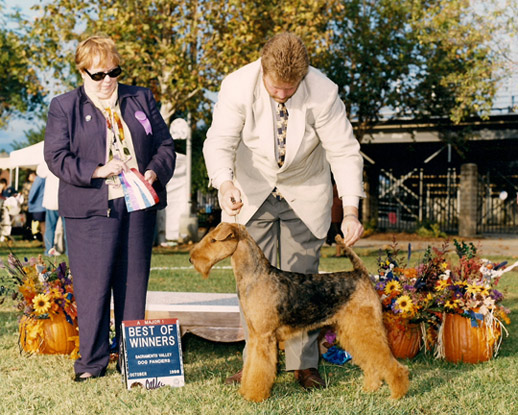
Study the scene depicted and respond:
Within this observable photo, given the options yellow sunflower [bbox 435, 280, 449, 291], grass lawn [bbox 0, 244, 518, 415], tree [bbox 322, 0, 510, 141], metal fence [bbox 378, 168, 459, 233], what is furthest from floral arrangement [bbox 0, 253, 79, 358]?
metal fence [bbox 378, 168, 459, 233]

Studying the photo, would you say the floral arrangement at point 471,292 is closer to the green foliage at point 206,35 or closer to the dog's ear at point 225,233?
the dog's ear at point 225,233

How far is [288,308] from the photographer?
3.50 m

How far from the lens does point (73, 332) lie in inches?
185

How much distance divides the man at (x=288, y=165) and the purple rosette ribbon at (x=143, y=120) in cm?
44

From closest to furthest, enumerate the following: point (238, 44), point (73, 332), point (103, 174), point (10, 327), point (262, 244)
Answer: point (103, 174), point (262, 244), point (73, 332), point (10, 327), point (238, 44)

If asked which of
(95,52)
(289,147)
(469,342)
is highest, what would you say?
(95,52)

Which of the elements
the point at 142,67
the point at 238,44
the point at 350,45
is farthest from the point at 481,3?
the point at 142,67

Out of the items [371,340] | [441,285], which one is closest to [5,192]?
[441,285]

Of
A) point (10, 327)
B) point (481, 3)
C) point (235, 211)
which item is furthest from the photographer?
point (481, 3)

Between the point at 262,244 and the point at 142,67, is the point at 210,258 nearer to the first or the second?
the point at 262,244

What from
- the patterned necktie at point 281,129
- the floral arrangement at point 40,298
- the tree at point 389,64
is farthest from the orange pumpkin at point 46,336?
the tree at point 389,64

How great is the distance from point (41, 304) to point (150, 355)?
1349mm

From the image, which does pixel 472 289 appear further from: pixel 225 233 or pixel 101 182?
pixel 101 182

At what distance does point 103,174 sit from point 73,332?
166 cm
